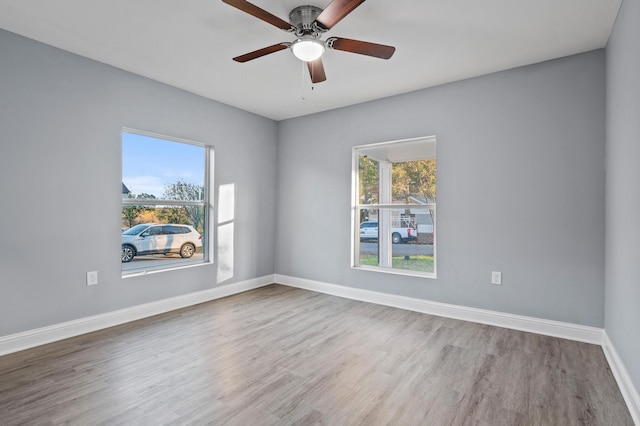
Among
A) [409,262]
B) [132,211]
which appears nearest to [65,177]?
[132,211]

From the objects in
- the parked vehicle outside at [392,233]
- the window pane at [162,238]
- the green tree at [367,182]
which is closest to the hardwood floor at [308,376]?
the window pane at [162,238]

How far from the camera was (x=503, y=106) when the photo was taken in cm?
325

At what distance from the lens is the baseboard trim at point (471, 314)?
2895 mm

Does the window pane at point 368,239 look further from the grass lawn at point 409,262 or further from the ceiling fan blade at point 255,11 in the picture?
the ceiling fan blade at point 255,11

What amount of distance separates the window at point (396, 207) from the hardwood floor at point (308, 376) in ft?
3.21

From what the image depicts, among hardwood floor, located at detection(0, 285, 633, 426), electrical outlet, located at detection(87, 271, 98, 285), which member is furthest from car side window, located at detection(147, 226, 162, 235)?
hardwood floor, located at detection(0, 285, 633, 426)

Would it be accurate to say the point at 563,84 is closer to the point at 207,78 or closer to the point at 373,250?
the point at 373,250

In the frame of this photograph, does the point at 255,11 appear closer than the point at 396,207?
Yes

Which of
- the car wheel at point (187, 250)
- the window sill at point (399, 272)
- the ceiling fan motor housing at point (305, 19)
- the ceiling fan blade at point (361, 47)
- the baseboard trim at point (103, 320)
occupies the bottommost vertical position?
the baseboard trim at point (103, 320)

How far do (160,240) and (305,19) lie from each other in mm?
2829

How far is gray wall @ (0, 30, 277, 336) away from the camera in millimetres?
2631

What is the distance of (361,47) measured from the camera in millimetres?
2305

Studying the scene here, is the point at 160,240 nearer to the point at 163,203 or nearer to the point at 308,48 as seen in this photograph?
the point at 163,203

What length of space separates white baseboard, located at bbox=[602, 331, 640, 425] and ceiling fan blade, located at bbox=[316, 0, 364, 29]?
8.89 ft
